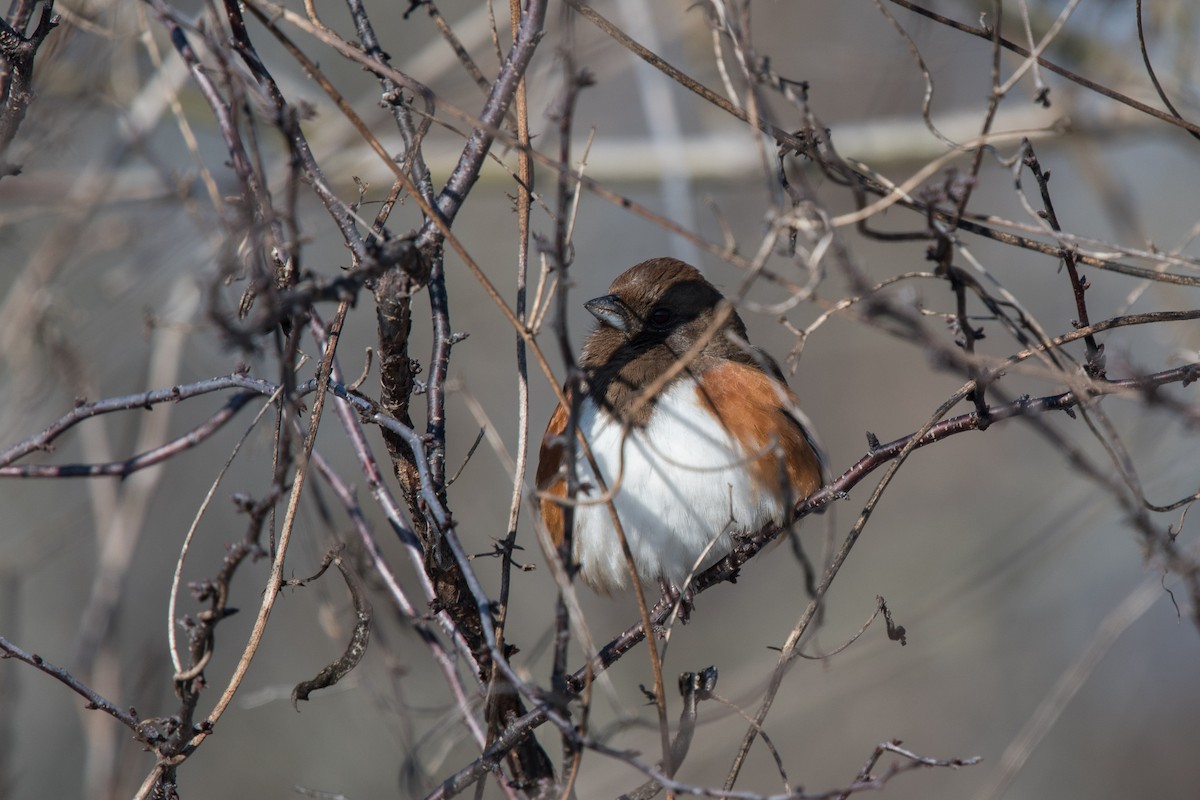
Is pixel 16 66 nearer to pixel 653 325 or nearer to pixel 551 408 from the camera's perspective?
pixel 653 325

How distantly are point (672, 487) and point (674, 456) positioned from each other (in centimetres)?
9

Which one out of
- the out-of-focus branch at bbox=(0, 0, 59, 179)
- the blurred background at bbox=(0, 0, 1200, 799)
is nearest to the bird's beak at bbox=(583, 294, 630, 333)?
the blurred background at bbox=(0, 0, 1200, 799)

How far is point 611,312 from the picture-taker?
9.98ft

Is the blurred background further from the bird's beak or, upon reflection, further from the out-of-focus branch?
the out-of-focus branch

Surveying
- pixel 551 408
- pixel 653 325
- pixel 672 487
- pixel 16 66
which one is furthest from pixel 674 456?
pixel 551 408

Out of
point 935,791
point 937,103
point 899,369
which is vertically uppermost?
point 937,103

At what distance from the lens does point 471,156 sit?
5.81ft

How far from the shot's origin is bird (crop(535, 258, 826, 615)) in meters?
2.62

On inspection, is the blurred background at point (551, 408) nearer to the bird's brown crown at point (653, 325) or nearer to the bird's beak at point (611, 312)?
the bird's brown crown at point (653, 325)

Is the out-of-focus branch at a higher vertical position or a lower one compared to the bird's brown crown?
higher

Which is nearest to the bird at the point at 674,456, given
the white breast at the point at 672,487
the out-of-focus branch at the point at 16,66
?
the white breast at the point at 672,487

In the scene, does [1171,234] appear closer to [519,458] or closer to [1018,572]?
[1018,572]

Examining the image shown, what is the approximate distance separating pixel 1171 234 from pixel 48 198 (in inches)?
288

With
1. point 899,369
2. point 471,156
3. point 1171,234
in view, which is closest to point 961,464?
point 899,369
